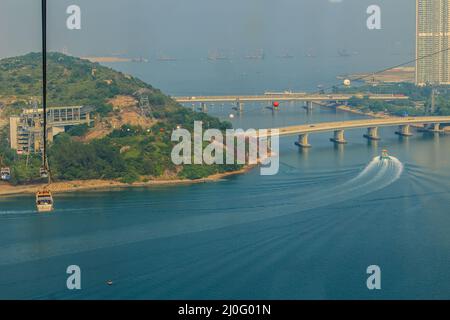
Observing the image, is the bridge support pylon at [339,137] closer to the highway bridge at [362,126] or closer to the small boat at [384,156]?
the highway bridge at [362,126]

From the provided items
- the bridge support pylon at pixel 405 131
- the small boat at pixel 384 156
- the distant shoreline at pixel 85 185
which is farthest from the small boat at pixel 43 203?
the bridge support pylon at pixel 405 131

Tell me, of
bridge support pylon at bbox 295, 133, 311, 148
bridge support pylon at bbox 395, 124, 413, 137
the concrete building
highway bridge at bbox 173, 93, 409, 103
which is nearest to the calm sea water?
bridge support pylon at bbox 295, 133, 311, 148

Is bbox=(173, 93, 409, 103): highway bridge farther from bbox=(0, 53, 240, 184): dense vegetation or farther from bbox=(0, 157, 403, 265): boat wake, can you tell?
bbox=(0, 157, 403, 265): boat wake

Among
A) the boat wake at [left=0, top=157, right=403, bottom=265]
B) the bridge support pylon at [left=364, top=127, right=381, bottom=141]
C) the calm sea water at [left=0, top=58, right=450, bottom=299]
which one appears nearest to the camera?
the calm sea water at [left=0, top=58, right=450, bottom=299]
